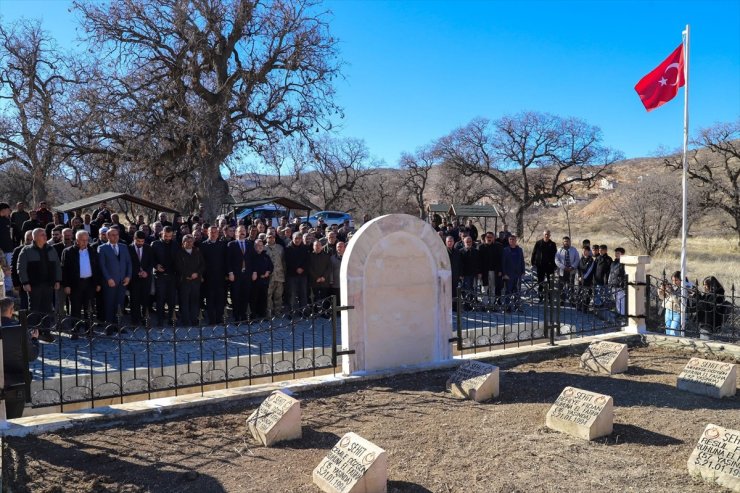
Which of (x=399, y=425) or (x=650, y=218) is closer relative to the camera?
(x=399, y=425)

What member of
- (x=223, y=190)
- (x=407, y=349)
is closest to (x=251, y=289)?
(x=407, y=349)

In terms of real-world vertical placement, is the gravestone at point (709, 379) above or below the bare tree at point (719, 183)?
below

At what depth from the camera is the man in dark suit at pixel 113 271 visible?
9.48m

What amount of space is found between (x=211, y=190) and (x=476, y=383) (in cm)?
1685

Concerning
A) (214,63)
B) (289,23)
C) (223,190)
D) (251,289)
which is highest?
(289,23)

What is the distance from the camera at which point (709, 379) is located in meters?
6.41

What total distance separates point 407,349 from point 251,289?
4.68 m

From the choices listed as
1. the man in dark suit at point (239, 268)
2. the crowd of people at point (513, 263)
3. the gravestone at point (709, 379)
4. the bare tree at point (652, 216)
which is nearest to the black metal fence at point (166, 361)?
the man in dark suit at point (239, 268)

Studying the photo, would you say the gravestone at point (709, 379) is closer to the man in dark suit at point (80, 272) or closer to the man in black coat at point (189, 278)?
the man in black coat at point (189, 278)

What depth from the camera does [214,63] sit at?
21.0 metres

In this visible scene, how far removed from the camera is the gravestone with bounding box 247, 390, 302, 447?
5.02 m

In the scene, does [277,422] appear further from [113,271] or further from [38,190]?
[38,190]

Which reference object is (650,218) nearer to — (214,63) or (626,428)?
(214,63)

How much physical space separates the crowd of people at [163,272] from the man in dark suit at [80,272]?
1cm
